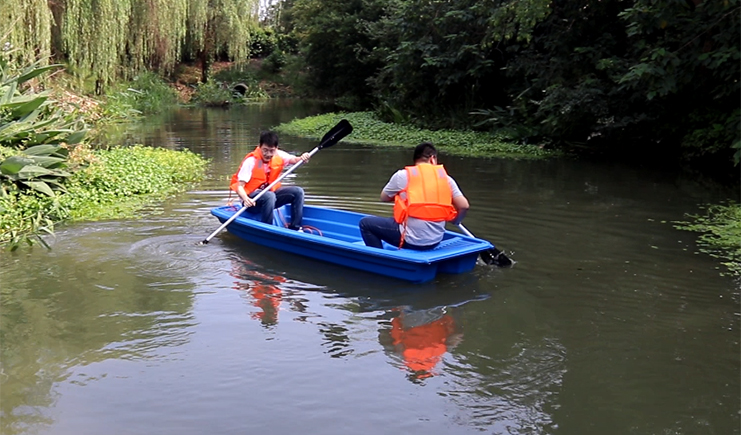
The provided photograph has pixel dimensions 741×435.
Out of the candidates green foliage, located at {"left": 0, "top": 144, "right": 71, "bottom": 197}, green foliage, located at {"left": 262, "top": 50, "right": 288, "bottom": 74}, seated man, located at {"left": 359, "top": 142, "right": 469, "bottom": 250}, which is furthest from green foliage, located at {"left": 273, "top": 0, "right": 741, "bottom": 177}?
green foliage, located at {"left": 262, "top": 50, "right": 288, "bottom": 74}

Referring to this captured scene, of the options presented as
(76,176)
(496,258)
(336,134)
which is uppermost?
(336,134)

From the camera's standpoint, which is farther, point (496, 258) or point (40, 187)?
point (40, 187)

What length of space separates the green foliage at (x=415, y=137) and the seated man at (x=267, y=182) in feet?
27.4

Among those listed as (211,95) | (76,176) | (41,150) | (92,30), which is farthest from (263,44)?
(41,150)

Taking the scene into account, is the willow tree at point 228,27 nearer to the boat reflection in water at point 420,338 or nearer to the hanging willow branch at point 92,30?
the hanging willow branch at point 92,30

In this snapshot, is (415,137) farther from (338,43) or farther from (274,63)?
(274,63)

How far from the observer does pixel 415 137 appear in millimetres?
19812

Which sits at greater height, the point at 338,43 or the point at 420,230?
the point at 338,43

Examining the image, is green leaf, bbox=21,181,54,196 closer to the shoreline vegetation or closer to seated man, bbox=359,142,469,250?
the shoreline vegetation

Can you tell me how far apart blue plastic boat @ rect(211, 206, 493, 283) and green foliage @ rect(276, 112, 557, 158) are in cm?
835

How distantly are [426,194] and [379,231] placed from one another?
0.63 meters

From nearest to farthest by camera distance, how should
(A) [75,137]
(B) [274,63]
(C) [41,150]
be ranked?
(C) [41,150]
(A) [75,137]
(B) [274,63]

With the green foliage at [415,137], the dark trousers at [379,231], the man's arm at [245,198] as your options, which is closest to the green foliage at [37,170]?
the man's arm at [245,198]

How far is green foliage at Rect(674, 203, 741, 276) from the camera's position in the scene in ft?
25.6
